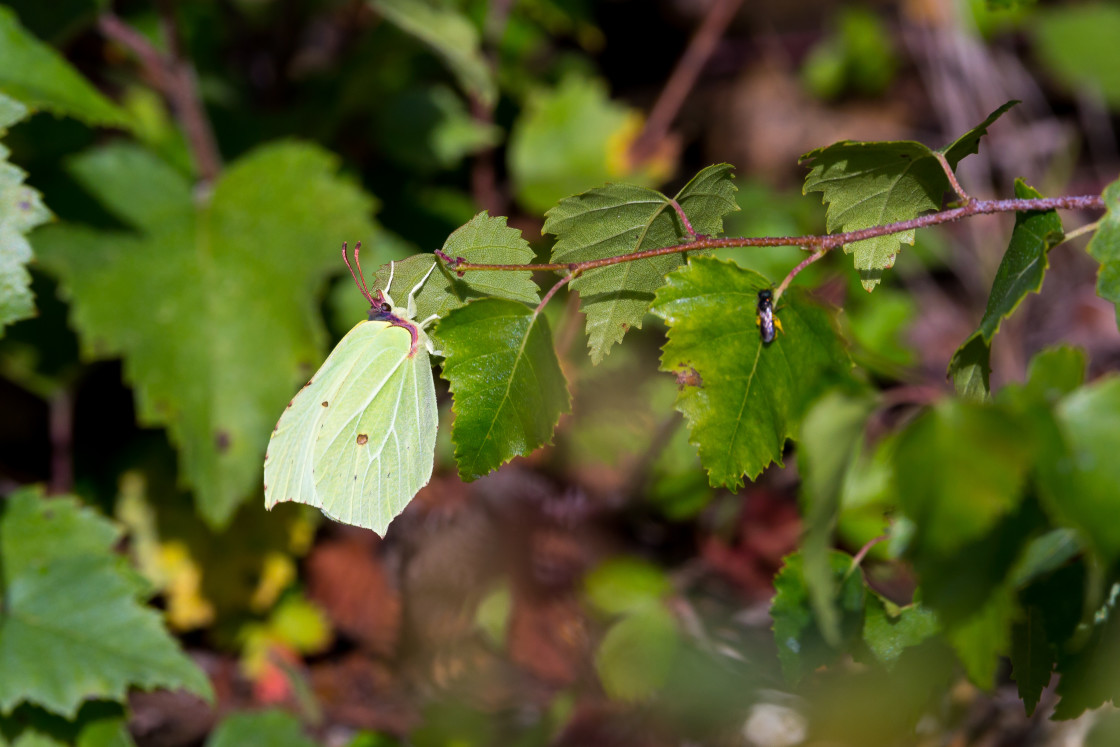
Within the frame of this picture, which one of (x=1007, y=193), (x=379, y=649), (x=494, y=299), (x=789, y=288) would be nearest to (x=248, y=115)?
(x=379, y=649)

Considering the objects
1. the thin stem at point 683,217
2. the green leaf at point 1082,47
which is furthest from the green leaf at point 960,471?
the green leaf at point 1082,47

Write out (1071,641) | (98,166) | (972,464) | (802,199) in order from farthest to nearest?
(802,199) → (98,166) → (1071,641) → (972,464)

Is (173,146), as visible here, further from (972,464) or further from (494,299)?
(972,464)

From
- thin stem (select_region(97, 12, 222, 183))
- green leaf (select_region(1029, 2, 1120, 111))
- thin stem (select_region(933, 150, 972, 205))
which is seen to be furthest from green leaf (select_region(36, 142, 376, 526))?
green leaf (select_region(1029, 2, 1120, 111))

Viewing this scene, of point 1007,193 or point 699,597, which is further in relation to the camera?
point 1007,193

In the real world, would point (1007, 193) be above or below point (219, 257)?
Answer: above

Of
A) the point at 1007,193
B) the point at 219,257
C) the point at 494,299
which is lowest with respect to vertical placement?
the point at 219,257

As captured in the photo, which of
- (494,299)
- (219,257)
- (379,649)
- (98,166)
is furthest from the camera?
(379,649)
